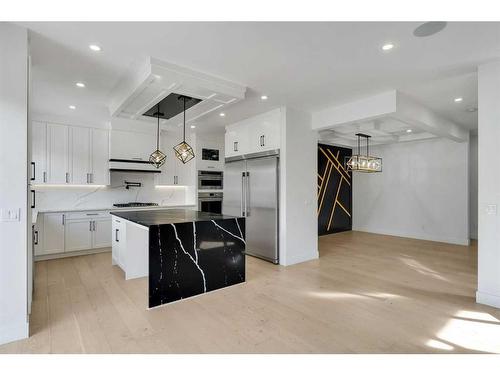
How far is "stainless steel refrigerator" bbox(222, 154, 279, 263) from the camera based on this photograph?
4535 millimetres

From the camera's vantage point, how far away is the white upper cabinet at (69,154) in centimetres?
477

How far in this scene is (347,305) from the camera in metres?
2.92

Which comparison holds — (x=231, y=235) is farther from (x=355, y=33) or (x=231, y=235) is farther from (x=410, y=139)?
(x=410, y=139)

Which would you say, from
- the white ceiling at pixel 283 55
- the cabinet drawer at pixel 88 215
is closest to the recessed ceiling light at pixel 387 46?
the white ceiling at pixel 283 55

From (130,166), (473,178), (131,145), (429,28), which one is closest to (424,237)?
(473,178)

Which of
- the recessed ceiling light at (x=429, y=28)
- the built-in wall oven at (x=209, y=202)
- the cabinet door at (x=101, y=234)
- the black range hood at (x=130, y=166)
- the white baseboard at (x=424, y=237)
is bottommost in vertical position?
the white baseboard at (x=424, y=237)

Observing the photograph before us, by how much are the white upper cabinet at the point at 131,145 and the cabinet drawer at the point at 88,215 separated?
112 cm

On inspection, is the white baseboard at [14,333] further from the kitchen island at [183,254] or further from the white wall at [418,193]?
the white wall at [418,193]

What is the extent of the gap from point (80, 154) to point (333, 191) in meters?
6.12

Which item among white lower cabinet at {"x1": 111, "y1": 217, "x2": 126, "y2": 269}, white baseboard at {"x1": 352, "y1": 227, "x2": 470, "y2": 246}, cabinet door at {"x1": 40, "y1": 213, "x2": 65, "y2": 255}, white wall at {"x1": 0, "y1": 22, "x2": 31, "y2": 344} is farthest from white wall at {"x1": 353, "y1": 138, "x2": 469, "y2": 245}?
white wall at {"x1": 0, "y1": 22, "x2": 31, "y2": 344}

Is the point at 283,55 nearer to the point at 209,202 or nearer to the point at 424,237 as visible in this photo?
the point at 209,202

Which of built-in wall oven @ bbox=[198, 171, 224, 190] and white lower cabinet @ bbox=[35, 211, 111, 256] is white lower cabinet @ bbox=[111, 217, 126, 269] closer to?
white lower cabinet @ bbox=[35, 211, 111, 256]

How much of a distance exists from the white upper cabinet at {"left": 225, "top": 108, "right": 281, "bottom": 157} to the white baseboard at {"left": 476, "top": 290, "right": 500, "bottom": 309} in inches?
125
